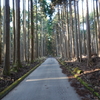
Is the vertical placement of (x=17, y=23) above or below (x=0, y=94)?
above

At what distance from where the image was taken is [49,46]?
91500 millimetres

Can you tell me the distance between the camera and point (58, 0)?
2473 cm

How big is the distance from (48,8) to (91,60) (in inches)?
657

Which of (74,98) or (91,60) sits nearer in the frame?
(74,98)

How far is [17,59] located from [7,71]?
478cm

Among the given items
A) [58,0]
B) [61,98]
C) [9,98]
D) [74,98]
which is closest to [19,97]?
[9,98]

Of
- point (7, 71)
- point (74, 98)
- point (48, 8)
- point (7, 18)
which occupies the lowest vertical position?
point (74, 98)

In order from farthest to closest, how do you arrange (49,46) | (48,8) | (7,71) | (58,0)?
(49,46)
(48,8)
(58,0)
(7,71)

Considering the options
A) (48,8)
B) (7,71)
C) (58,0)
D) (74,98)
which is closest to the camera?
(74,98)

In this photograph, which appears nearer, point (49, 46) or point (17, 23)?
point (17, 23)

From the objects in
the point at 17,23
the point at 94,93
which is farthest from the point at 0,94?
the point at 17,23

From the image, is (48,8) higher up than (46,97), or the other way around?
(48,8)

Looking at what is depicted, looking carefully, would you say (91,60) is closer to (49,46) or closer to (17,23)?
(17,23)

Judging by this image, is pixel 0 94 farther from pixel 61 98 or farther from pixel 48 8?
pixel 48 8
